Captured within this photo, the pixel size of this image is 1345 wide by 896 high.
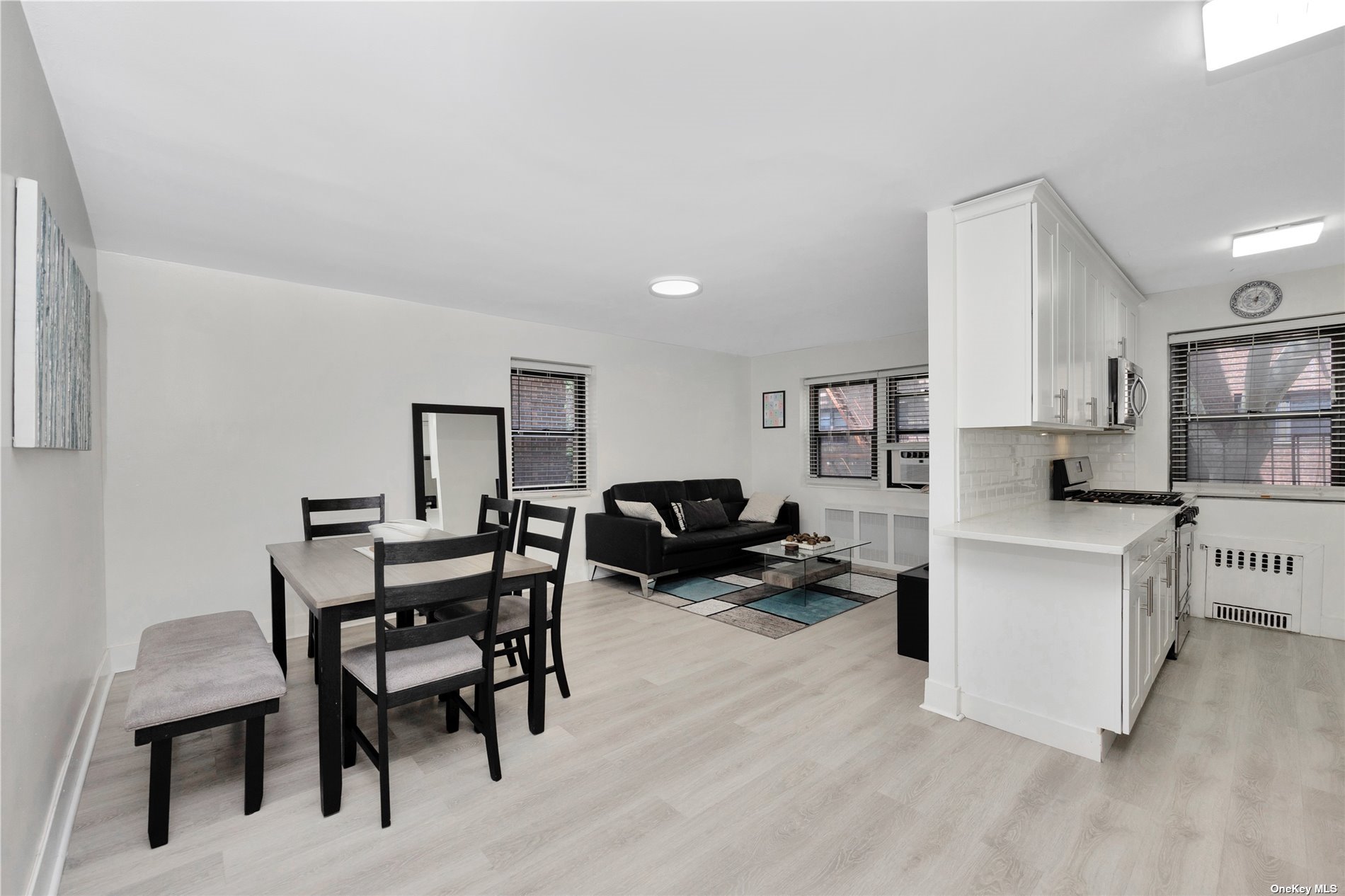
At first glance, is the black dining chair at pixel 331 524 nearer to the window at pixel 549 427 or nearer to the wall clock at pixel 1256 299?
the window at pixel 549 427

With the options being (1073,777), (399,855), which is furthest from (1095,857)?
(399,855)

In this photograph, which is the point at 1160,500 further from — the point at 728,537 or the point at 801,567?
the point at 728,537

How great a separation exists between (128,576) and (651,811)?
11.1ft

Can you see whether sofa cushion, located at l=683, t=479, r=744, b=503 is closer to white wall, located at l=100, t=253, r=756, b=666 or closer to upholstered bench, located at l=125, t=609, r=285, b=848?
white wall, located at l=100, t=253, r=756, b=666

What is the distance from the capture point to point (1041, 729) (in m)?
2.58

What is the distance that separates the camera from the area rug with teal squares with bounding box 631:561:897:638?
4376 millimetres

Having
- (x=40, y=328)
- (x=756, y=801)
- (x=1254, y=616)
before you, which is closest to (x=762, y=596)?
(x=756, y=801)

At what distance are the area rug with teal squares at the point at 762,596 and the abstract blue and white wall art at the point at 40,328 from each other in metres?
3.63

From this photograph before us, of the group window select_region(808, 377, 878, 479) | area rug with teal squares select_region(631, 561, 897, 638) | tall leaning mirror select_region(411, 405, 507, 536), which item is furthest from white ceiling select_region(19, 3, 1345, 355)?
window select_region(808, 377, 878, 479)

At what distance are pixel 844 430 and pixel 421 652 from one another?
5268 millimetres

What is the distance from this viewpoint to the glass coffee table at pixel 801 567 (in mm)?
4816

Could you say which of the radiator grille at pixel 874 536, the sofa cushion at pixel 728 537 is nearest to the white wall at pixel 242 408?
the sofa cushion at pixel 728 537

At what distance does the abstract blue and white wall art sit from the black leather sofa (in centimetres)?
370

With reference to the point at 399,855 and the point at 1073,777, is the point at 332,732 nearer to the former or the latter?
the point at 399,855
